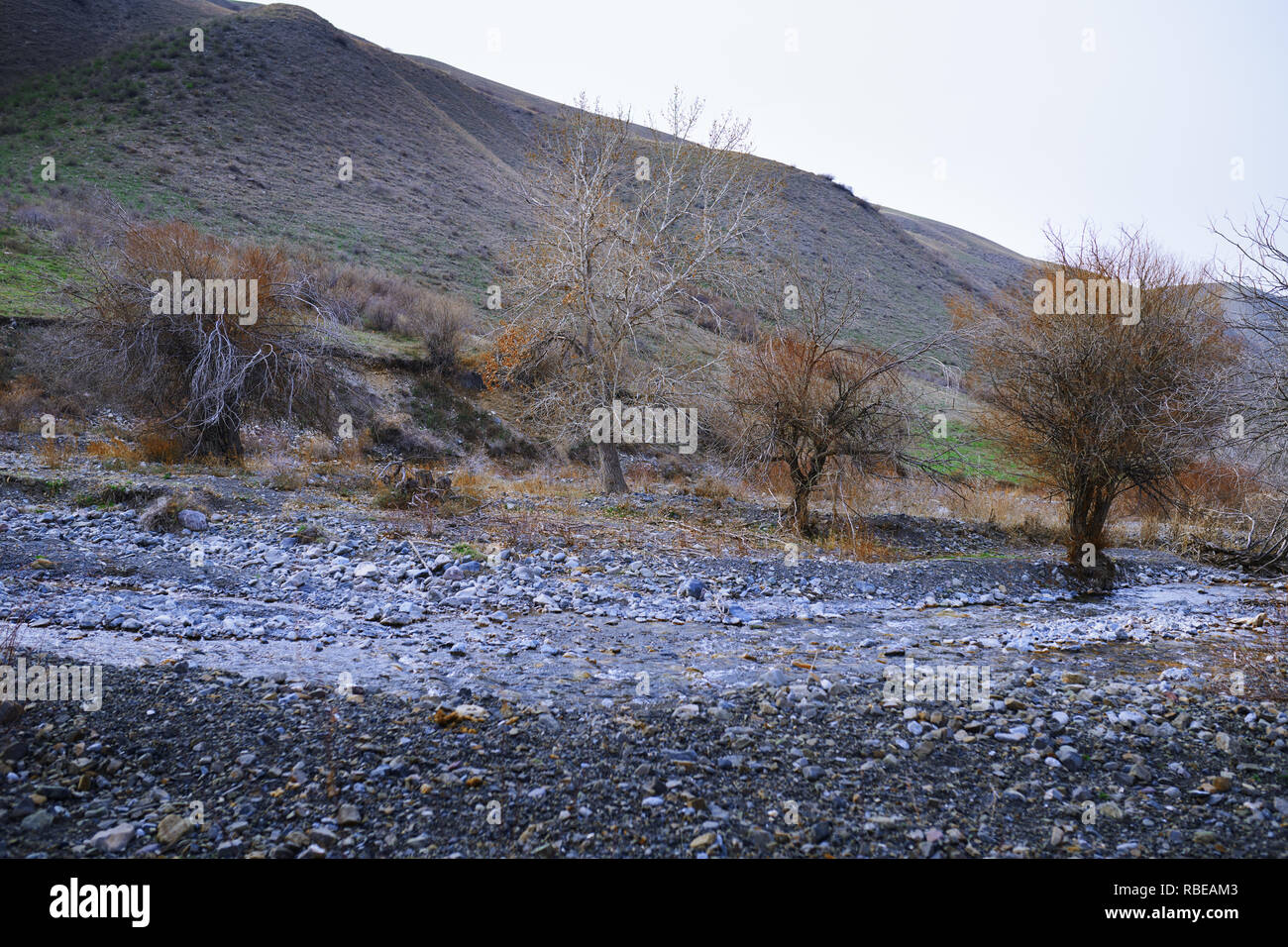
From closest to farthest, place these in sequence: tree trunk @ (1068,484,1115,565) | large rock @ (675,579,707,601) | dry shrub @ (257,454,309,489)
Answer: large rock @ (675,579,707,601)
tree trunk @ (1068,484,1115,565)
dry shrub @ (257,454,309,489)

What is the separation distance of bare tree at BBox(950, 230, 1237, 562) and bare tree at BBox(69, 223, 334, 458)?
1335 cm

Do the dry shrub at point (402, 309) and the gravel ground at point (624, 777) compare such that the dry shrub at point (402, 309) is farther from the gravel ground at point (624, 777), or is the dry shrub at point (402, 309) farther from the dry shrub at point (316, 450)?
the gravel ground at point (624, 777)

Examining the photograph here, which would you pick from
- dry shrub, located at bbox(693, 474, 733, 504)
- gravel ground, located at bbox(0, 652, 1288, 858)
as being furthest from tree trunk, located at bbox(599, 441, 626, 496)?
gravel ground, located at bbox(0, 652, 1288, 858)

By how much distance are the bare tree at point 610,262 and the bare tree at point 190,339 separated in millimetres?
4495

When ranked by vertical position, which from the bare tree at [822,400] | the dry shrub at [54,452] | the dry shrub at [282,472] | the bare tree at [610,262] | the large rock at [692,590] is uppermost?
the bare tree at [610,262]

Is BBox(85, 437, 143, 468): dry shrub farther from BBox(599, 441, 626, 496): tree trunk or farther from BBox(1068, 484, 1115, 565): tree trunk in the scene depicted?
BBox(1068, 484, 1115, 565): tree trunk

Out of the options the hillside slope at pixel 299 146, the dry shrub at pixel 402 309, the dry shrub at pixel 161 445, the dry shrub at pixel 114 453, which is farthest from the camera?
the hillside slope at pixel 299 146

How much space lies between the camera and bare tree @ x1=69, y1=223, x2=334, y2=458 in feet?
46.5

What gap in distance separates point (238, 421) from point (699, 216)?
10421 mm

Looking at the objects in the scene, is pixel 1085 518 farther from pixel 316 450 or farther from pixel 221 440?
pixel 221 440

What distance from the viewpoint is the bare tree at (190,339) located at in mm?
14180

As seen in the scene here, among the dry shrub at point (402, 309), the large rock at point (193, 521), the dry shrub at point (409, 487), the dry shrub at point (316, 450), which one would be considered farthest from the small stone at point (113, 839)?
the dry shrub at point (402, 309)

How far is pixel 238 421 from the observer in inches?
589
